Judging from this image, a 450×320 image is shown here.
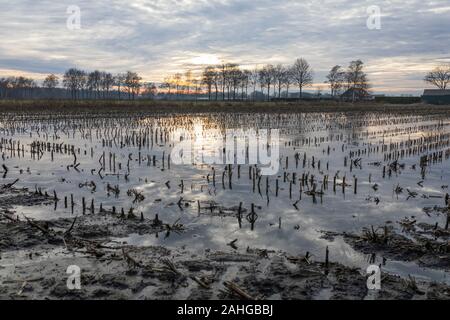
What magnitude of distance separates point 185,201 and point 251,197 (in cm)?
226

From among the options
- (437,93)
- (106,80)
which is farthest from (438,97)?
(106,80)

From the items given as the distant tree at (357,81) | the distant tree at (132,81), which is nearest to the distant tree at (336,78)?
the distant tree at (357,81)

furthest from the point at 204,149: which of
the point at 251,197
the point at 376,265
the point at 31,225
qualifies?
the point at 376,265

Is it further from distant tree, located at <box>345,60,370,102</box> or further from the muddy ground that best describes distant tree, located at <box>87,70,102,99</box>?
the muddy ground

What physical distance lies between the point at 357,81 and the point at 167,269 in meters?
134

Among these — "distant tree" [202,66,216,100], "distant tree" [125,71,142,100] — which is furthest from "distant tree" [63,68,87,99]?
"distant tree" [202,66,216,100]

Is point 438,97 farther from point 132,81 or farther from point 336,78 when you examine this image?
point 132,81

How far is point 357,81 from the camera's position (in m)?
132

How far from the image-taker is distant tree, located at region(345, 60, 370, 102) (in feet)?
419

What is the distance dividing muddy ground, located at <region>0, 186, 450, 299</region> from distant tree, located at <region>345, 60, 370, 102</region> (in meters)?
125

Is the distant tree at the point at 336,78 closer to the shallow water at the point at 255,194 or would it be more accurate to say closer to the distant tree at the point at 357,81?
the distant tree at the point at 357,81

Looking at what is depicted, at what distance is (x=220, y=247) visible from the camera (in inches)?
362
